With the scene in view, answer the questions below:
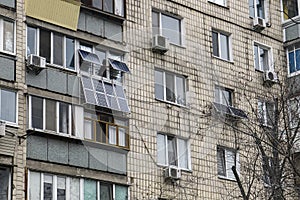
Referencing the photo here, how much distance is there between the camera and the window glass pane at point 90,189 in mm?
18402

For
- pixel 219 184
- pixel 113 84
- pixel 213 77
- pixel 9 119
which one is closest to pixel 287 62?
pixel 219 184

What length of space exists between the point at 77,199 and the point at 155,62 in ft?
20.5

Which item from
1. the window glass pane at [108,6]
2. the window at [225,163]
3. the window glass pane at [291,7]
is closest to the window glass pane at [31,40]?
the window glass pane at [108,6]

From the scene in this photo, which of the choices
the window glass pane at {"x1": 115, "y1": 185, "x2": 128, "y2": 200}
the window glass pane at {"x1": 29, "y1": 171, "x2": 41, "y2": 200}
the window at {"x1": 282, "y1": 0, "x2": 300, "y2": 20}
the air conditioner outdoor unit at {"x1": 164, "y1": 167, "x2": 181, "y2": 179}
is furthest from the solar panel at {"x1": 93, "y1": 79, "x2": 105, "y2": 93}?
the window at {"x1": 282, "y1": 0, "x2": 300, "y2": 20}

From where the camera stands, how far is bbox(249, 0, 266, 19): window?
2470 centimetres

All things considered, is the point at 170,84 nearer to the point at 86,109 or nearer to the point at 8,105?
the point at 86,109

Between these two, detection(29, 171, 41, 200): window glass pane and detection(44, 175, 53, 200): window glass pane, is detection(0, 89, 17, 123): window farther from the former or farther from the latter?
detection(44, 175, 53, 200): window glass pane

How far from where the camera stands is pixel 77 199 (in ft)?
59.4

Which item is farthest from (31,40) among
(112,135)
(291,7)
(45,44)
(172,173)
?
(291,7)

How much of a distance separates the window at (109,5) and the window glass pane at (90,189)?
14.1 ft

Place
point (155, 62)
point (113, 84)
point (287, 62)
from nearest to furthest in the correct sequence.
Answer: point (155, 62), point (113, 84), point (287, 62)

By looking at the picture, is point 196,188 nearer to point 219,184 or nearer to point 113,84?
point 219,184

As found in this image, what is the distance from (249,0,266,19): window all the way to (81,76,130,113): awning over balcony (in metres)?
7.33

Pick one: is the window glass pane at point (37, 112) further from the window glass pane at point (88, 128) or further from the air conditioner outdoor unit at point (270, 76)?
the air conditioner outdoor unit at point (270, 76)
